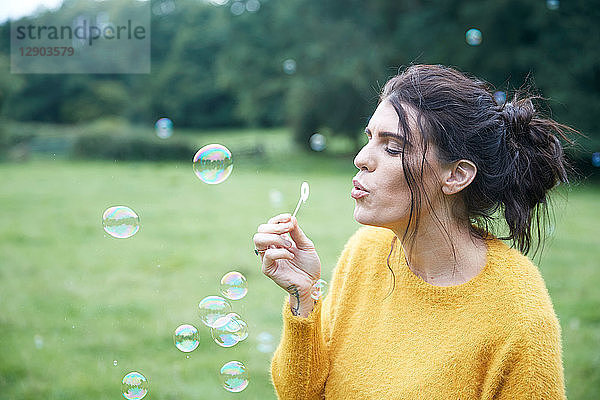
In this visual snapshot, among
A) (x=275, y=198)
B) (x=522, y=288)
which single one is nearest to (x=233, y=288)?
(x=522, y=288)

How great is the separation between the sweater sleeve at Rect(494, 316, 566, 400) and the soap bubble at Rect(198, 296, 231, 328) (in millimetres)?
1018

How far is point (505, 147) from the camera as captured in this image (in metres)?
1.55

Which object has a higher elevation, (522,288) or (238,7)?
(238,7)

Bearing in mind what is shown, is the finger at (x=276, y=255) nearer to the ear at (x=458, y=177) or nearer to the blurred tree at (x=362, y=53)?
the ear at (x=458, y=177)

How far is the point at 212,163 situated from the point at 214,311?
663mm

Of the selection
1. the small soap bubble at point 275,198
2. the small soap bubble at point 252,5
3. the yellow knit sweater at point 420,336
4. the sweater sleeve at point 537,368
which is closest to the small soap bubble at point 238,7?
the small soap bubble at point 252,5

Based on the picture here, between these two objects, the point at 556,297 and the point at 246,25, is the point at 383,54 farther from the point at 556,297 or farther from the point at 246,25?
the point at 556,297

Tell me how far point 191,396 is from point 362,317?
211cm

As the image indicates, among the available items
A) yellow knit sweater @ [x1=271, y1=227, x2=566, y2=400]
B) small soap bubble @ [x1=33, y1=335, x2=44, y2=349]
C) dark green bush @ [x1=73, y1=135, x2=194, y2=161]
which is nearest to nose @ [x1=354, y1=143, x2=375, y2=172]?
yellow knit sweater @ [x1=271, y1=227, x2=566, y2=400]

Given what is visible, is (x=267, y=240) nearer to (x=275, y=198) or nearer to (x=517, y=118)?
(x=517, y=118)

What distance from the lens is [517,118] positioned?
1.57 meters

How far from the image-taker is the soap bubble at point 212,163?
2398mm

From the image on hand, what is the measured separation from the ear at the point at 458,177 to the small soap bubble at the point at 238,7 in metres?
20.4

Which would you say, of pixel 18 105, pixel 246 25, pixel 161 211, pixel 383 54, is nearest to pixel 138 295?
pixel 161 211
